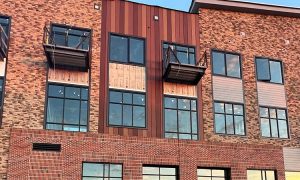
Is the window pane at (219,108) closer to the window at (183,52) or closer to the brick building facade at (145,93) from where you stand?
the brick building facade at (145,93)

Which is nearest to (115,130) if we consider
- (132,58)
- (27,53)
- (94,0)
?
(132,58)

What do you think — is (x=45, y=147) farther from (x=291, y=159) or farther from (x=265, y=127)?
(x=291, y=159)

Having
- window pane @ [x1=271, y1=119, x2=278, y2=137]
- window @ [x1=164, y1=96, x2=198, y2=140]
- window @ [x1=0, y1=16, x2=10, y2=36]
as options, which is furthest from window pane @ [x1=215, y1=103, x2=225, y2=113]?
window @ [x1=0, y1=16, x2=10, y2=36]

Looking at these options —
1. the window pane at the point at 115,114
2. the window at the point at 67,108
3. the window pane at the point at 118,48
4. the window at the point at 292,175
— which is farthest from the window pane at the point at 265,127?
the window at the point at 67,108

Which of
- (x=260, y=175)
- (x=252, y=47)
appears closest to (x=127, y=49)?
(x=252, y=47)

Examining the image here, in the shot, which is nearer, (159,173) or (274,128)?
(159,173)

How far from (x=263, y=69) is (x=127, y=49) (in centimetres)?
894

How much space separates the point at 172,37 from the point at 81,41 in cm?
556

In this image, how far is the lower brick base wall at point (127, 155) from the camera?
20266 millimetres

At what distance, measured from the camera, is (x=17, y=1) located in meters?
23.6

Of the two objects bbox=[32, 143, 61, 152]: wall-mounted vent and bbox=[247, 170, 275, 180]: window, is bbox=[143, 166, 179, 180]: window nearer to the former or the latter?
bbox=[247, 170, 275, 180]: window

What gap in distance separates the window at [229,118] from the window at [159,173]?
393 centimetres

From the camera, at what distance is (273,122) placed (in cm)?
2670

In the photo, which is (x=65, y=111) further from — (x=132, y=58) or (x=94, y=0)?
(x=94, y=0)
